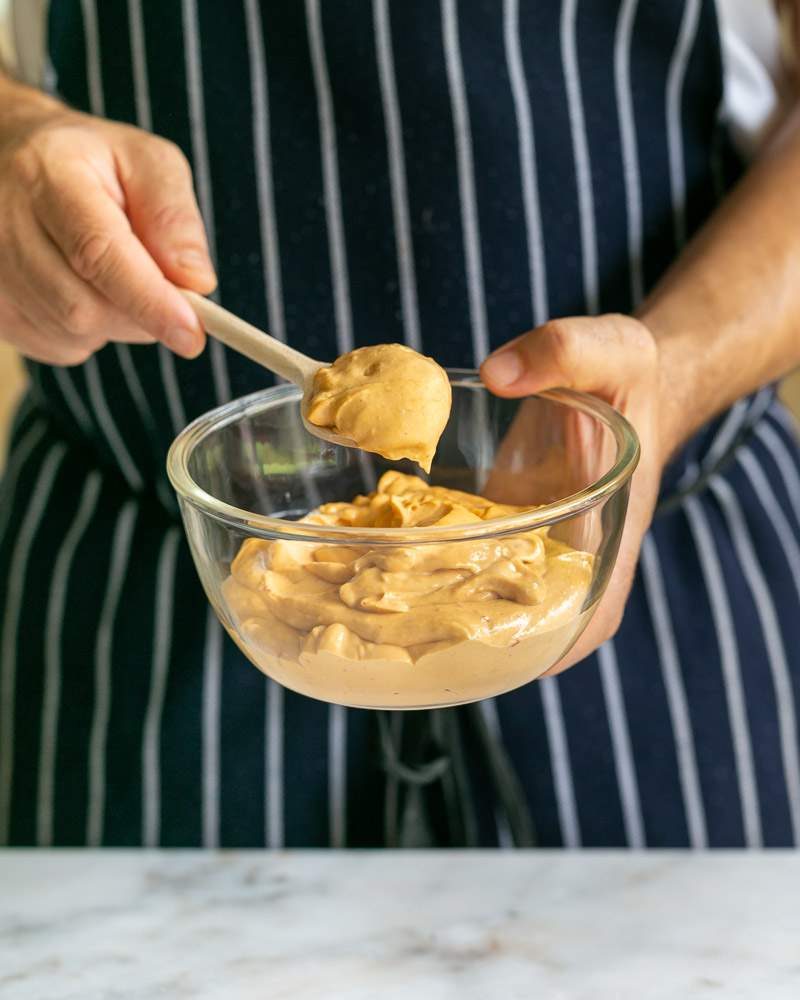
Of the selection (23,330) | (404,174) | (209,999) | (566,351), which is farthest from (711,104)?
(209,999)

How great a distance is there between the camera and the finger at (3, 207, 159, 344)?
67cm

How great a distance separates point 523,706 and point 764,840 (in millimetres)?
197

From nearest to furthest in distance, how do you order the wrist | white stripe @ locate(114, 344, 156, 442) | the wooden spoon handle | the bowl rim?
the bowl rim
the wooden spoon handle
the wrist
white stripe @ locate(114, 344, 156, 442)

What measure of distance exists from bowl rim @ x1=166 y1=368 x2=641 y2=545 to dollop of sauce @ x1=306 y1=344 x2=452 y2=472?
0.05 metres

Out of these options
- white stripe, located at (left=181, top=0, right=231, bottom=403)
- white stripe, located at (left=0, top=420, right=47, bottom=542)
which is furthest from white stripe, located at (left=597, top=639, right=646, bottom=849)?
white stripe, located at (left=0, top=420, right=47, bottom=542)

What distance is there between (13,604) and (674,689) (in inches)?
18.8

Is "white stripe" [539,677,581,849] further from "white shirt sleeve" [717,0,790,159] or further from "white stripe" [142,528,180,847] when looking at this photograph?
"white shirt sleeve" [717,0,790,159]

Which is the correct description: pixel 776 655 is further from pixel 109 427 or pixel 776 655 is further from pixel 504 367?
pixel 109 427

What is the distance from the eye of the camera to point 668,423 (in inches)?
29.8

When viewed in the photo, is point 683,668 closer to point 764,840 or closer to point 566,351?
point 764,840

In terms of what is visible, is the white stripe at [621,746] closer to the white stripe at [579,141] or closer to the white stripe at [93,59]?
the white stripe at [579,141]

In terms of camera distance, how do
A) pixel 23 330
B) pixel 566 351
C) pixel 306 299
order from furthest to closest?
pixel 306 299 → pixel 23 330 → pixel 566 351

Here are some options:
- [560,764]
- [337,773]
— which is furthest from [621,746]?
[337,773]

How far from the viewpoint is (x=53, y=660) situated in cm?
90
